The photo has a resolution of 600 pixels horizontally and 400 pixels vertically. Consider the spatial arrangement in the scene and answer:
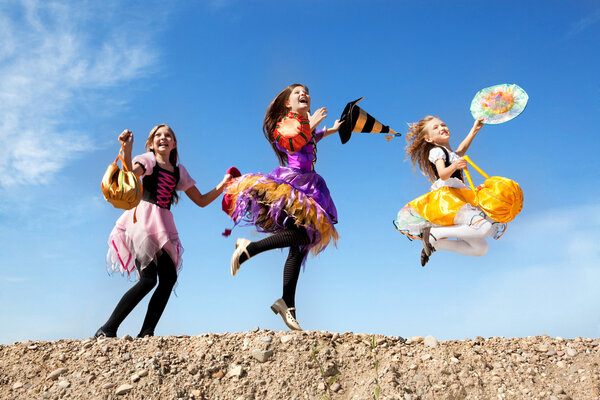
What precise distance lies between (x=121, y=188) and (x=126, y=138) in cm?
60

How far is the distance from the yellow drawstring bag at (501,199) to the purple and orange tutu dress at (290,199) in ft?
5.04

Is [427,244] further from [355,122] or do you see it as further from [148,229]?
[148,229]

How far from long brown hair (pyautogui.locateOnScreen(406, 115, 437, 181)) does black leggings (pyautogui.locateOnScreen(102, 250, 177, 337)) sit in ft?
9.61

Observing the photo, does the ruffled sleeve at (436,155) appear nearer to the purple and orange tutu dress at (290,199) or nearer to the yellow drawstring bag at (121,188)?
the purple and orange tutu dress at (290,199)

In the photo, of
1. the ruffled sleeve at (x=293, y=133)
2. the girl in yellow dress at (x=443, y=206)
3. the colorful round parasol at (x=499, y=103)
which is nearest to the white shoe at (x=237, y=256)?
the ruffled sleeve at (x=293, y=133)

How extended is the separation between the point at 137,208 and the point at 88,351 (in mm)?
1445

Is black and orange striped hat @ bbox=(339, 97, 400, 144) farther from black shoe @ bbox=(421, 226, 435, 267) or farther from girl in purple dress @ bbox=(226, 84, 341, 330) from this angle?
black shoe @ bbox=(421, 226, 435, 267)

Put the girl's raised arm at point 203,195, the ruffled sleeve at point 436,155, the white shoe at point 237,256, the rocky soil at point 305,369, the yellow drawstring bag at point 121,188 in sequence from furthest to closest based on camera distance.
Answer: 1. the girl's raised arm at point 203,195
2. the ruffled sleeve at point 436,155
3. the white shoe at point 237,256
4. the yellow drawstring bag at point 121,188
5. the rocky soil at point 305,369

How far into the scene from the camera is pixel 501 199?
5559 mm

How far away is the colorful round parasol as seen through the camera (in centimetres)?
588

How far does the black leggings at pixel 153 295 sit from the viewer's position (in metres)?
5.54

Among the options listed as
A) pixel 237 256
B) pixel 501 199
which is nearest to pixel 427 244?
pixel 501 199

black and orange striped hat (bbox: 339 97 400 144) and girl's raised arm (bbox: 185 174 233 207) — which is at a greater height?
black and orange striped hat (bbox: 339 97 400 144)

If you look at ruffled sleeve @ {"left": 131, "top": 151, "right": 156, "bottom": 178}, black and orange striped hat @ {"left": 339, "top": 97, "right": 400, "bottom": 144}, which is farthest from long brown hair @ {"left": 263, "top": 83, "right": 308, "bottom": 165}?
ruffled sleeve @ {"left": 131, "top": 151, "right": 156, "bottom": 178}
